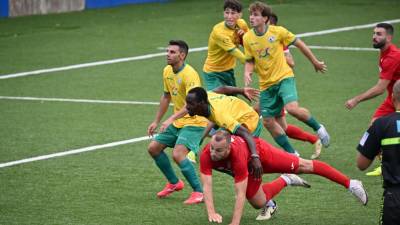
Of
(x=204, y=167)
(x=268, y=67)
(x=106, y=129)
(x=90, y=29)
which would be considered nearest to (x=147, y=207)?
(x=204, y=167)

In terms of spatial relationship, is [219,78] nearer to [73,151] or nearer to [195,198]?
[73,151]

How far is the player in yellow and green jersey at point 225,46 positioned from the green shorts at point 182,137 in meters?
3.04

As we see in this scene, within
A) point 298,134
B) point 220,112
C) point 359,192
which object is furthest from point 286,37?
point 359,192

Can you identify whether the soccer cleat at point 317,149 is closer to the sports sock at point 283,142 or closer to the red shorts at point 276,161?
the sports sock at point 283,142

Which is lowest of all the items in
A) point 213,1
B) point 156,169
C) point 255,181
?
point 213,1

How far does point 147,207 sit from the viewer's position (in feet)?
40.7

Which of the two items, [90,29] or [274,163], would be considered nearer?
[274,163]

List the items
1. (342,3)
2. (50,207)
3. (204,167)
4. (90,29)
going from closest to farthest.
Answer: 1. (204,167)
2. (50,207)
3. (90,29)
4. (342,3)

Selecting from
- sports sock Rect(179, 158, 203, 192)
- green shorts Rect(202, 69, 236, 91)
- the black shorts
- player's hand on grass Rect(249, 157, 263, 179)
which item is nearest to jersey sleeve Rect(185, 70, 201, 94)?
sports sock Rect(179, 158, 203, 192)

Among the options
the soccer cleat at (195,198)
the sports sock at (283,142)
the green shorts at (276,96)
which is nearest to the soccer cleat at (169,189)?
the soccer cleat at (195,198)

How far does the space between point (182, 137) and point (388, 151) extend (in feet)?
12.9

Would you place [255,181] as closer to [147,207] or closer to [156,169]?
[147,207]

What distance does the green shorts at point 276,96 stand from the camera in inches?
572

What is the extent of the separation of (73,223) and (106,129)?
565 cm
